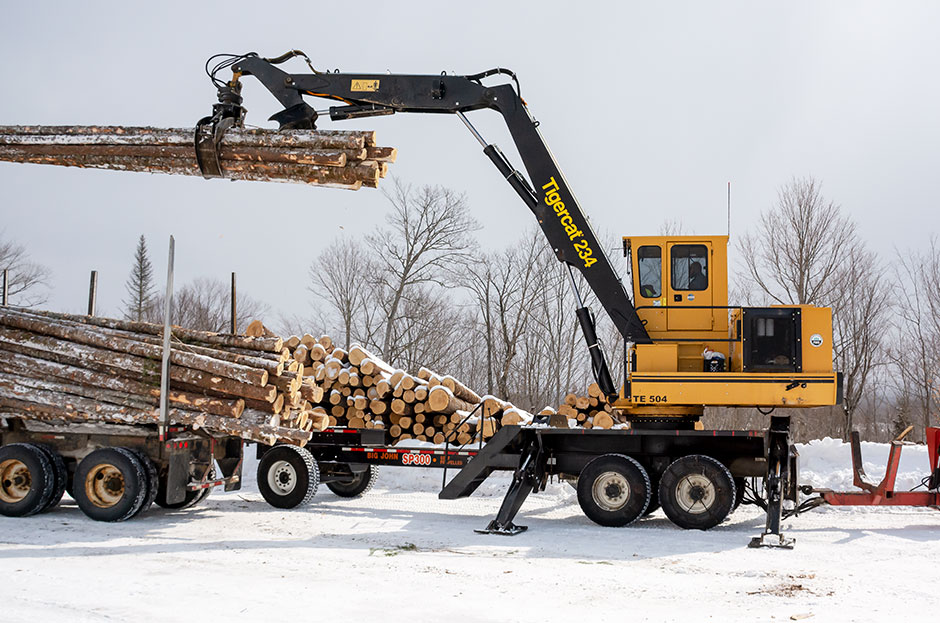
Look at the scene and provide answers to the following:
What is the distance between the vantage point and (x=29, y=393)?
11969 millimetres

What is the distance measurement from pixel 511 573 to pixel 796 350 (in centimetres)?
550

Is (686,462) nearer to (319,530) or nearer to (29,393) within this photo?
(319,530)

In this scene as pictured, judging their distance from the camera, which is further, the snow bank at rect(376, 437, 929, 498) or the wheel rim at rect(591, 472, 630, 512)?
the snow bank at rect(376, 437, 929, 498)

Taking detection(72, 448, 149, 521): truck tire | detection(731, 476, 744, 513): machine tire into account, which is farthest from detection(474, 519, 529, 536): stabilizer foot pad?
detection(72, 448, 149, 521): truck tire

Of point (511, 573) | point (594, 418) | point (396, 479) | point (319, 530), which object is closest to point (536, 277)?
point (594, 418)

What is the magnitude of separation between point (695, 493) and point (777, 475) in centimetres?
107

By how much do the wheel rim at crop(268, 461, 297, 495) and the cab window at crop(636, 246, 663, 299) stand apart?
592 cm

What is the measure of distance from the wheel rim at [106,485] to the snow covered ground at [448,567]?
1.29ft

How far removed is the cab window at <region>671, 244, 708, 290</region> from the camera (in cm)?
1226

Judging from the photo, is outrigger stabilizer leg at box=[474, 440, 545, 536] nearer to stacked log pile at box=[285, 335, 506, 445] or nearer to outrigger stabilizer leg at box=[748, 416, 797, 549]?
outrigger stabilizer leg at box=[748, 416, 797, 549]

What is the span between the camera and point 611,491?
1185 centimetres

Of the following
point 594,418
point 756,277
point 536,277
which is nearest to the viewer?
point 594,418

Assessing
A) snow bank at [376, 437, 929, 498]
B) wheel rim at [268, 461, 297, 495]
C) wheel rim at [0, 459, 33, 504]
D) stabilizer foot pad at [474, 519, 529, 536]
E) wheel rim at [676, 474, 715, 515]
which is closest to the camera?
stabilizer foot pad at [474, 519, 529, 536]

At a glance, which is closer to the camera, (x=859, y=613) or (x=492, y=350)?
(x=859, y=613)
